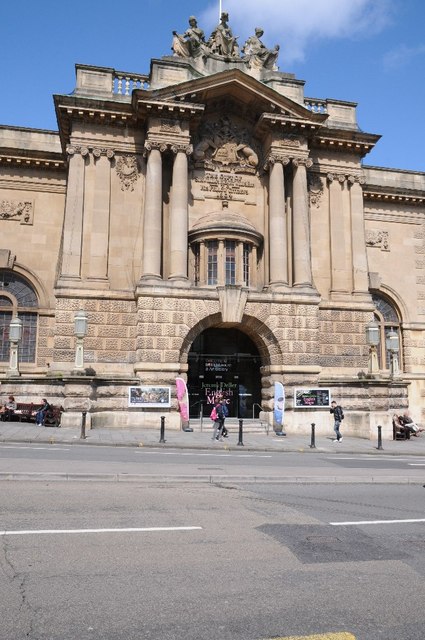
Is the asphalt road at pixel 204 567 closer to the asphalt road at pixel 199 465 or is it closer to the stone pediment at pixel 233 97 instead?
the asphalt road at pixel 199 465

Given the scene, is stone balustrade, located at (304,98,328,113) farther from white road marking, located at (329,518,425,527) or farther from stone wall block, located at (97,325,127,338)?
white road marking, located at (329,518,425,527)

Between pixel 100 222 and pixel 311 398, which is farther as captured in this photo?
pixel 100 222

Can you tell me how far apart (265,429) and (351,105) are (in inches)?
752

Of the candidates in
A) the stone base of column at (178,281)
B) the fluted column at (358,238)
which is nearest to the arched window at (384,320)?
the fluted column at (358,238)

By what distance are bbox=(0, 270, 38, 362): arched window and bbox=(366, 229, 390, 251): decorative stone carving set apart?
19.9m

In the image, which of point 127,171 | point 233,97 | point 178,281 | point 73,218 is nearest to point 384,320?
point 178,281

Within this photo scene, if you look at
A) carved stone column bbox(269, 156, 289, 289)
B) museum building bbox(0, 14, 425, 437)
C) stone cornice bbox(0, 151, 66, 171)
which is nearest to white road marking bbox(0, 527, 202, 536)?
museum building bbox(0, 14, 425, 437)

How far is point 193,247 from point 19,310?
9.96 metres

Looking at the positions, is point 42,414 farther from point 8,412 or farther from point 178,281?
point 178,281

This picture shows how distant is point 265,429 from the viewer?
25.0 metres

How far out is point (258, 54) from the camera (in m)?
29.8

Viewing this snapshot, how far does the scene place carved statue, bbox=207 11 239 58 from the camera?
2942cm

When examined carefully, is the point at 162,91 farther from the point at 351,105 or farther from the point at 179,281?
the point at 351,105

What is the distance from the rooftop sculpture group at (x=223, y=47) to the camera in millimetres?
28750
